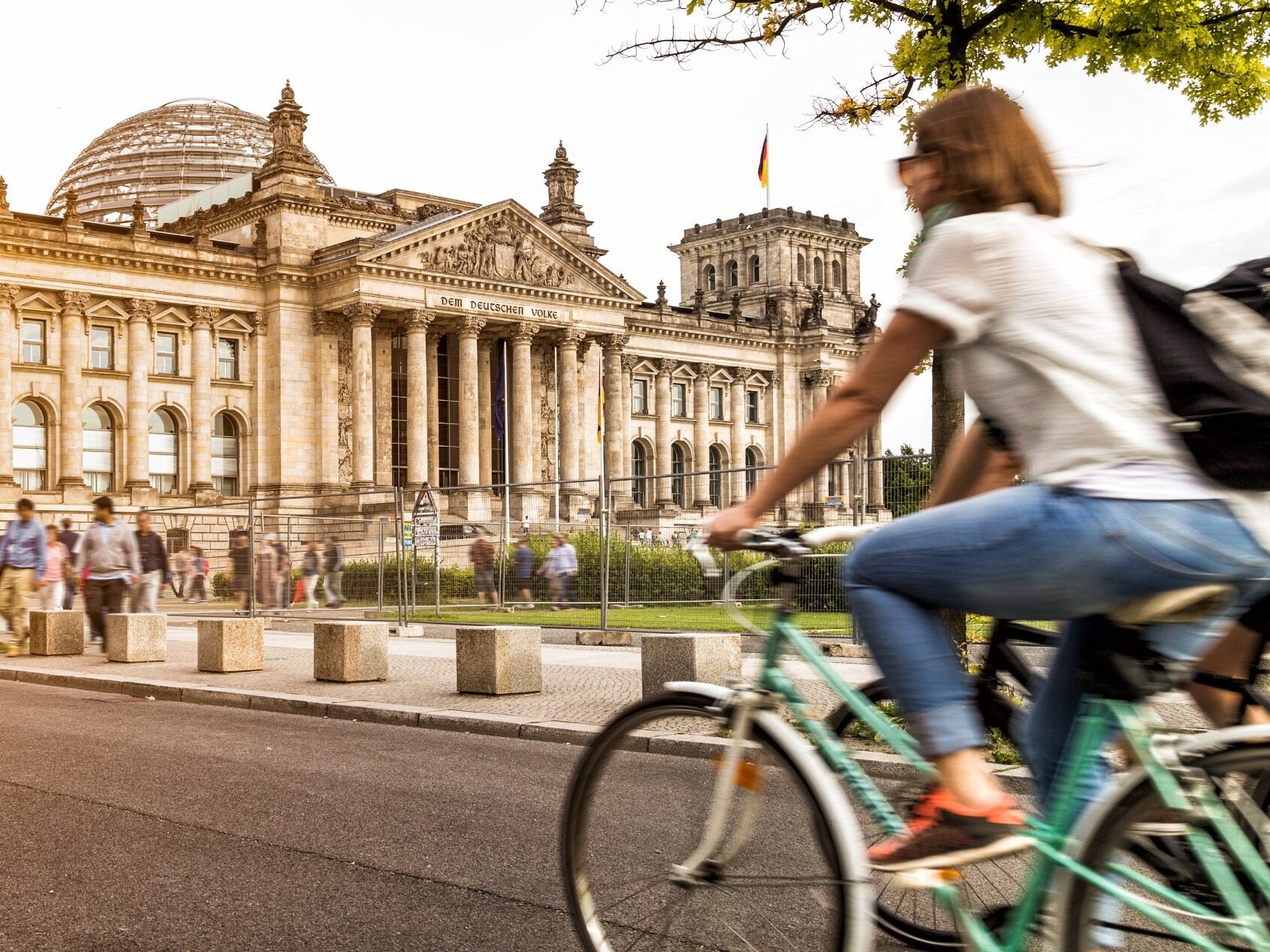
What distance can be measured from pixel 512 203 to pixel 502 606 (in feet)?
134

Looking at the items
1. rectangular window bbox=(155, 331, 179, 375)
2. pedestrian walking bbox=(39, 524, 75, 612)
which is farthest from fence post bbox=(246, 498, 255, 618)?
rectangular window bbox=(155, 331, 179, 375)

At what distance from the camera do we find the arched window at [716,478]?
21.5 meters

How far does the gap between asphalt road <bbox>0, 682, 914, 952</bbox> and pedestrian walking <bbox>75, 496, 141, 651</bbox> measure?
30.6 ft

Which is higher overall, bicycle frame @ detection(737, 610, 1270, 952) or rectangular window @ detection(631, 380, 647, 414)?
rectangular window @ detection(631, 380, 647, 414)

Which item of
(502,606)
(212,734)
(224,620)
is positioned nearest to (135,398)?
(502,606)

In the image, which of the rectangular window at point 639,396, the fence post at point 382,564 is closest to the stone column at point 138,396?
the rectangular window at point 639,396

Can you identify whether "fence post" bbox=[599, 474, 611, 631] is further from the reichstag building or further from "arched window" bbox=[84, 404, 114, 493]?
"arched window" bbox=[84, 404, 114, 493]

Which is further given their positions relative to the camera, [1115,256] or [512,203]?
[512,203]

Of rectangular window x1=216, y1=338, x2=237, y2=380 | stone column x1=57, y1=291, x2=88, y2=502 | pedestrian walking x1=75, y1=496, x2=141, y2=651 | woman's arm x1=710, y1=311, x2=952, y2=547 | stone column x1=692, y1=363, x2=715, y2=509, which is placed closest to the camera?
woman's arm x1=710, y1=311, x2=952, y2=547

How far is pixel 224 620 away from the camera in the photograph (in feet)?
53.6

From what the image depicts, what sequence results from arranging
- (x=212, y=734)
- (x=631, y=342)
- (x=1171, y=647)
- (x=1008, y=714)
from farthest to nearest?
(x=631, y=342), (x=212, y=734), (x=1008, y=714), (x=1171, y=647)

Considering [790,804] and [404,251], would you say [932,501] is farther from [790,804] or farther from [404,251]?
[404,251]

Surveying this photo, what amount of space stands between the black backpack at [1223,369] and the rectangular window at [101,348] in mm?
56587

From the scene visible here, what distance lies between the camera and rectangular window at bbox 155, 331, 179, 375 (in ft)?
187
